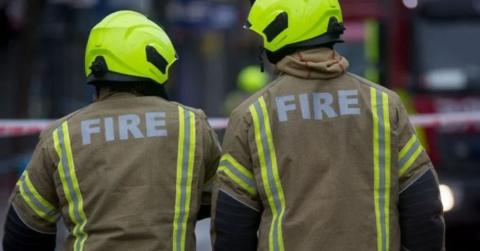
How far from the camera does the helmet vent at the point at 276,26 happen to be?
472 centimetres

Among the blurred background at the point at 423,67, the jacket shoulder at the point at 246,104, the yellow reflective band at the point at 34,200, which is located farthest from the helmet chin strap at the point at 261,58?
the yellow reflective band at the point at 34,200

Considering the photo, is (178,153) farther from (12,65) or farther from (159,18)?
(12,65)

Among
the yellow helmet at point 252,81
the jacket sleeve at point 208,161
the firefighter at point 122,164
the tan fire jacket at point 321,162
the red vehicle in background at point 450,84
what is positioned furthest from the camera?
the yellow helmet at point 252,81

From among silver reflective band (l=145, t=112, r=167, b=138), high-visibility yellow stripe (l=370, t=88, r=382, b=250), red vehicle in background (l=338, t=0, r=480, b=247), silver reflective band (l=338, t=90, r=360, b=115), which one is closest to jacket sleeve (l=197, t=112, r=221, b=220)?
silver reflective band (l=145, t=112, r=167, b=138)

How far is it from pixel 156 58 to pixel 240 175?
0.55m

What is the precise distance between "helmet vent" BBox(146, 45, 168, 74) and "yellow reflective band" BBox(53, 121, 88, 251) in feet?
1.45

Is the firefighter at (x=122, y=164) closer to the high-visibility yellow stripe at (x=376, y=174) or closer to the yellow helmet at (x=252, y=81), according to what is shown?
the high-visibility yellow stripe at (x=376, y=174)

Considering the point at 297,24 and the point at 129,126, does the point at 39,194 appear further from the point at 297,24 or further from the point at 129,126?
the point at 297,24

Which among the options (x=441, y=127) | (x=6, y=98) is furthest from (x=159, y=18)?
(x=6, y=98)

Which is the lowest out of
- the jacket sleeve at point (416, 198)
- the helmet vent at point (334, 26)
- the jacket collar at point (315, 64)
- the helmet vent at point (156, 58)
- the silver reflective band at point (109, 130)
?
Answer: the jacket sleeve at point (416, 198)

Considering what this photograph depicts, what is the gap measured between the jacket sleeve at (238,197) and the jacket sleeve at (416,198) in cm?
54

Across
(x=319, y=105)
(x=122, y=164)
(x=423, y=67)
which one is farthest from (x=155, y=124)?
(x=423, y=67)

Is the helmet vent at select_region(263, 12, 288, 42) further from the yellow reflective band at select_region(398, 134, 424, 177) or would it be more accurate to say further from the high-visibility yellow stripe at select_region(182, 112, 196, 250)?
the yellow reflective band at select_region(398, 134, 424, 177)

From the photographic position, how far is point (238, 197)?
466 cm
